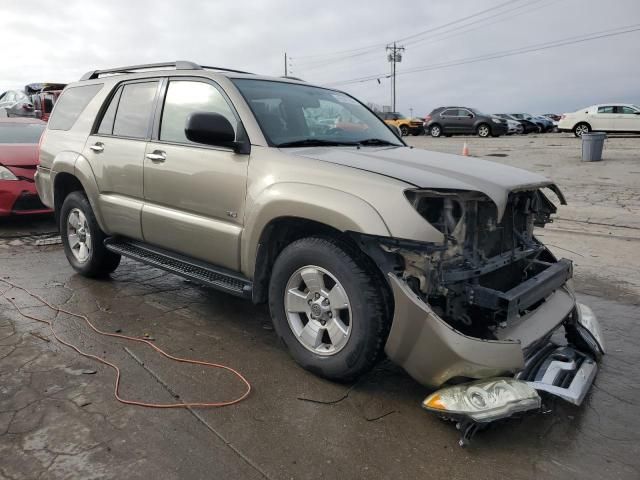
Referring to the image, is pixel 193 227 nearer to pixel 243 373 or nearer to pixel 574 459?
pixel 243 373

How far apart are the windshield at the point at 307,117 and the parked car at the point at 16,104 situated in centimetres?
1599

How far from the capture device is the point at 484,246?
306 cm

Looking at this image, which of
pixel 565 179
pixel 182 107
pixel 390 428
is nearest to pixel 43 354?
pixel 182 107

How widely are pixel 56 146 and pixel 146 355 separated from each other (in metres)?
2.74

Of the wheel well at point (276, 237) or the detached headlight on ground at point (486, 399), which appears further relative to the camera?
the wheel well at point (276, 237)

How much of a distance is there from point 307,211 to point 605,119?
2581cm

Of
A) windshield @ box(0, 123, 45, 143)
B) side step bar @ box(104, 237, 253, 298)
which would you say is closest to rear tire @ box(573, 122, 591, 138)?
windshield @ box(0, 123, 45, 143)

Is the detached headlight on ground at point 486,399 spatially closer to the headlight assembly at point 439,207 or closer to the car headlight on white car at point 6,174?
the headlight assembly at point 439,207

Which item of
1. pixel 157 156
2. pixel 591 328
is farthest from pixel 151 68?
pixel 591 328

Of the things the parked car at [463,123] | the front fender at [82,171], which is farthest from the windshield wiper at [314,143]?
the parked car at [463,123]

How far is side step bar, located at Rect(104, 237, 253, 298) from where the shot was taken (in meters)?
3.55

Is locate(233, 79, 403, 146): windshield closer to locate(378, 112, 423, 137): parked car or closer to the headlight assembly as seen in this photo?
the headlight assembly

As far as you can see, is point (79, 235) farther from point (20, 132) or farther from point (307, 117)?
point (20, 132)

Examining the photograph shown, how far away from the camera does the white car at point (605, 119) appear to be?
24.1 meters
